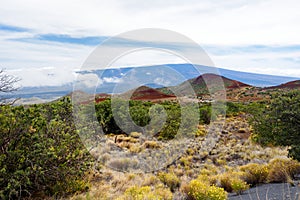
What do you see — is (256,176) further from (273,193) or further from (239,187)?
(273,193)

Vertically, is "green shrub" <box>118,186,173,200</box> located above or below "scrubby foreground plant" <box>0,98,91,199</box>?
below

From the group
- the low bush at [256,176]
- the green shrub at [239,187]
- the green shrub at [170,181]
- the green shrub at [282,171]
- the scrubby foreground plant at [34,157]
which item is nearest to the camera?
the scrubby foreground plant at [34,157]

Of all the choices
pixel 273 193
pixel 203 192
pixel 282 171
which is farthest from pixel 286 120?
pixel 203 192

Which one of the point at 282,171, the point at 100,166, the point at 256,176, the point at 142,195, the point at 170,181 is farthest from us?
the point at 100,166

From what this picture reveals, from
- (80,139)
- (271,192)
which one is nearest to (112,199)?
(80,139)

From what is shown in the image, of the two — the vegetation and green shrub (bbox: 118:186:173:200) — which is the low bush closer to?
the vegetation

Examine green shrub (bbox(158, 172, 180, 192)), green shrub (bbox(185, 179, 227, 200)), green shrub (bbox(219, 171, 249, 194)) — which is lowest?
green shrub (bbox(158, 172, 180, 192))

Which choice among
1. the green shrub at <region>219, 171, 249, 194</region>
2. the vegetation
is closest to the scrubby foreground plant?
the vegetation

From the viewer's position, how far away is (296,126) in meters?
9.01

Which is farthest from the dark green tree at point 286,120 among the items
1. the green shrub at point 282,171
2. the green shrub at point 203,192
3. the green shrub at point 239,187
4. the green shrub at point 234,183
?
the green shrub at point 203,192

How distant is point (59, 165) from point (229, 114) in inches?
1049

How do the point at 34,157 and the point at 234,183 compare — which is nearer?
the point at 34,157

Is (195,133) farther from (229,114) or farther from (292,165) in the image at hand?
(229,114)

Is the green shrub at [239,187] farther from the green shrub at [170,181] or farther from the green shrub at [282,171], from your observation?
the green shrub at [170,181]
